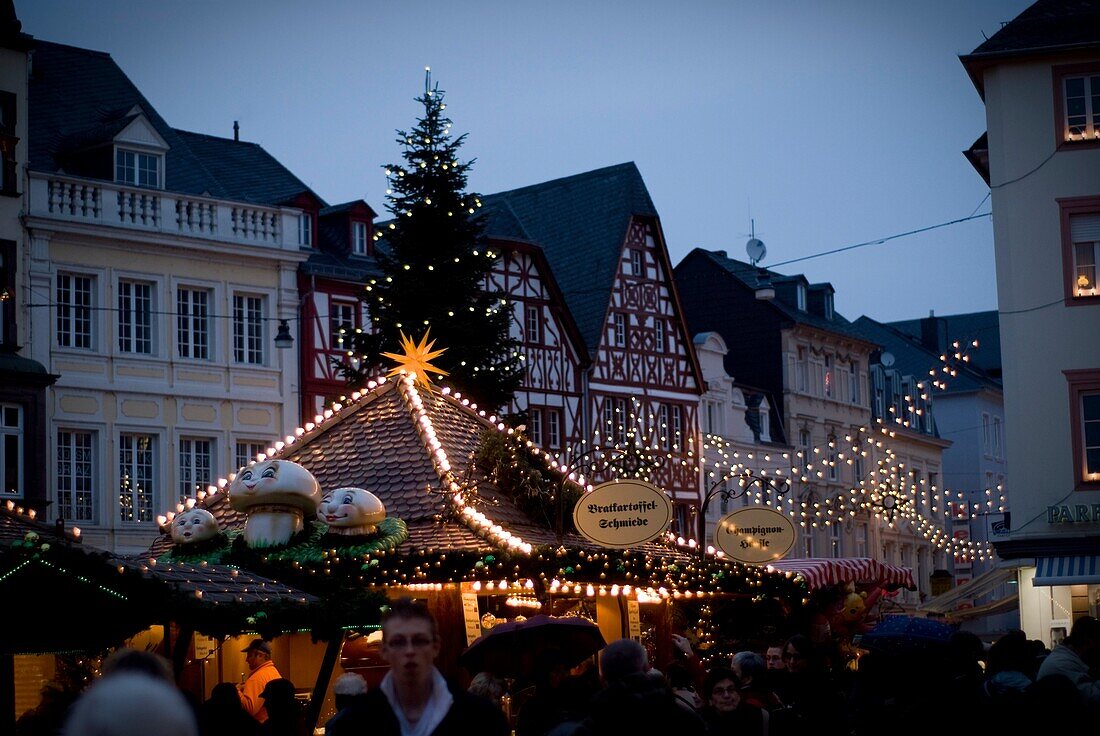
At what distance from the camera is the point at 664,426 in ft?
145

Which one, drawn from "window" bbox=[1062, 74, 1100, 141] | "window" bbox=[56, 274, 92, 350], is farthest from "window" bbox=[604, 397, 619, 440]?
"window" bbox=[1062, 74, 1100, 141]

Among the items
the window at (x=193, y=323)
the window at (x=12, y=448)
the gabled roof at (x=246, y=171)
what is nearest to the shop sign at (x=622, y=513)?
the window at (x=12, y=448)

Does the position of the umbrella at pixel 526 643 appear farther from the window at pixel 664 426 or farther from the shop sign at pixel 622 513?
the window at pixel 664 426

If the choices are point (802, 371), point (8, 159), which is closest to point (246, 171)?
point (8, 159)

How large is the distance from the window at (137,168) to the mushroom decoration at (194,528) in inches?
730

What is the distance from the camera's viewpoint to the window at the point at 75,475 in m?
32.2

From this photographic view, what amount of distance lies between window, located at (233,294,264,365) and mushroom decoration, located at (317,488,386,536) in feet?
64.3

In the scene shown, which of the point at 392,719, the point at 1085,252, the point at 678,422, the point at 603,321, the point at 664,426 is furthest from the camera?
the point at 678,422

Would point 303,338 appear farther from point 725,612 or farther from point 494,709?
point 494,709

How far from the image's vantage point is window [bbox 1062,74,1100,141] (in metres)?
28.3

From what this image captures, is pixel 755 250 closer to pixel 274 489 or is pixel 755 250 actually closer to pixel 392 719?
pixel 274 489

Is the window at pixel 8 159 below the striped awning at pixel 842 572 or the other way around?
the other way around

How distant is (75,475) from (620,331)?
15.3 m

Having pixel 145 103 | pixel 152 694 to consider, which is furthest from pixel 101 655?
pixel 145 103
